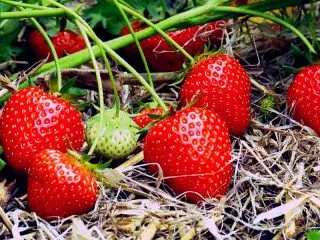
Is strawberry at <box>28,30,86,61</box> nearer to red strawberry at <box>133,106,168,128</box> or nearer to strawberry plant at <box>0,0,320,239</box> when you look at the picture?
strawberry plant at <box>0,0,320,239</box>

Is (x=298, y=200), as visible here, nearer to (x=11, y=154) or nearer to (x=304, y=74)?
(x=304, y=74)

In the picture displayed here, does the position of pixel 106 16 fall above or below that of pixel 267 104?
above

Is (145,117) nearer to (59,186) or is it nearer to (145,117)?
(145,117)

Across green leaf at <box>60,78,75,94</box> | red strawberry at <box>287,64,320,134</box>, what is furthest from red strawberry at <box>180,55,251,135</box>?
green leaf at <box>60,78,75,94</box>

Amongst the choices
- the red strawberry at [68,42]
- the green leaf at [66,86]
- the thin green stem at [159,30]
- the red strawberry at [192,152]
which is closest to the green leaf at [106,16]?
the red strawberry at [68,42]

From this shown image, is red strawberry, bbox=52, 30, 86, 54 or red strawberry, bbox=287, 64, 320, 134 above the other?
red strawberry, bbox=52, 30, 86, 54

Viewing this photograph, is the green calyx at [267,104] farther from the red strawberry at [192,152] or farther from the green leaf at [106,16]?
the green leaf at [106,16]

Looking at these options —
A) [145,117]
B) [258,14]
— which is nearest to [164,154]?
[145,117]
